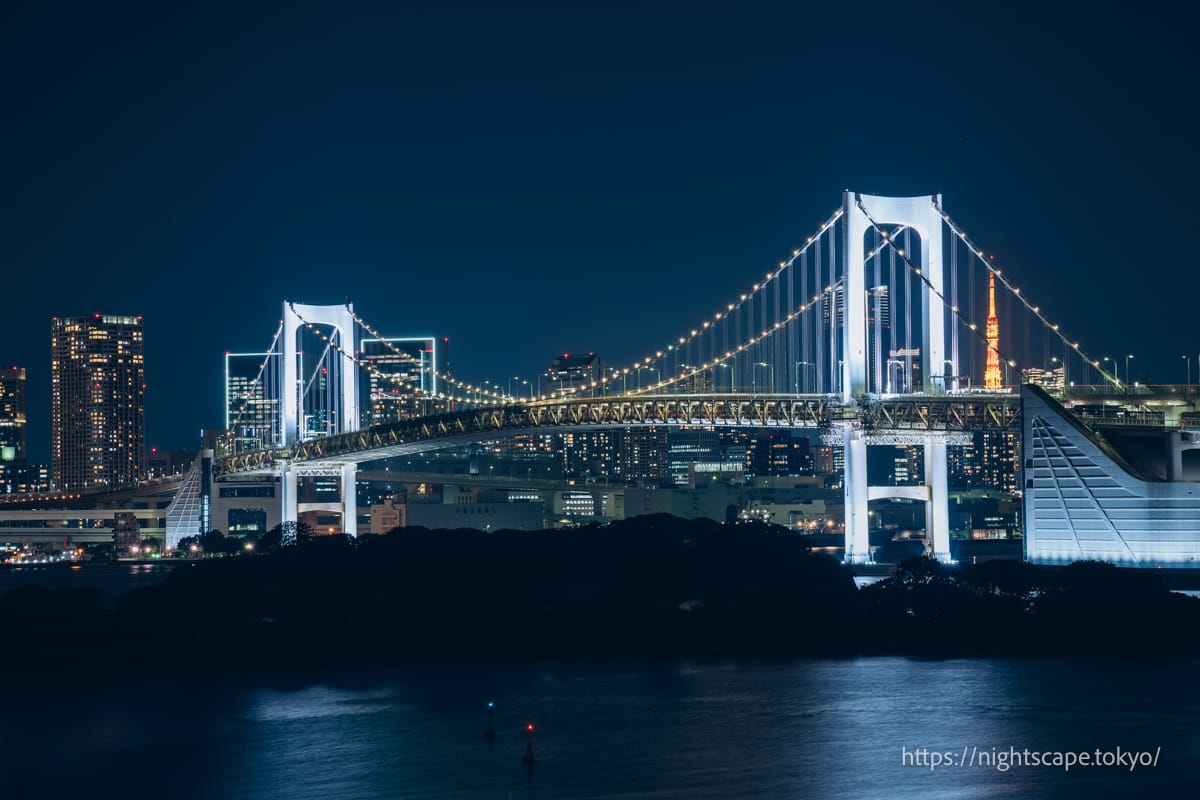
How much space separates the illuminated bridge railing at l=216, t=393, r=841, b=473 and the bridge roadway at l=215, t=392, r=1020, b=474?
2 cm

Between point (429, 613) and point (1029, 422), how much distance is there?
11.6m

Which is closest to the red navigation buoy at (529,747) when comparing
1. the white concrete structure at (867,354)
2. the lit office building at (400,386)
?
the white concrete structure at (867,354)

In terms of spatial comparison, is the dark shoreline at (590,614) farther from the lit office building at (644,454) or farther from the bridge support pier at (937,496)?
the lit office building at (644,454)

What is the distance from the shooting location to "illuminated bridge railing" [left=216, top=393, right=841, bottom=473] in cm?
3850

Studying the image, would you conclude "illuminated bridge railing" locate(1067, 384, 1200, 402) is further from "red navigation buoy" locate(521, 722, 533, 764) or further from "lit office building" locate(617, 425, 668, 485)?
"lit office building" locate(617, 425, 668, 485)

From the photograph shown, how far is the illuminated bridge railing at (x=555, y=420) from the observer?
38.5 metres

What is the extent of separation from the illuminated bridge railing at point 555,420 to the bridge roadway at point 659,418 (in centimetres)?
2

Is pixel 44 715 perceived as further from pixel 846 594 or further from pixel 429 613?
pixel 846 594

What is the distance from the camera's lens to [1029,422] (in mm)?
33531

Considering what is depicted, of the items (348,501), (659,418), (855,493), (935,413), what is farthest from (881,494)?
(348,501)

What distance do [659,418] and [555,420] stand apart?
A: 4074 millimetres

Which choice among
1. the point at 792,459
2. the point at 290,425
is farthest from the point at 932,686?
the point at 792,459

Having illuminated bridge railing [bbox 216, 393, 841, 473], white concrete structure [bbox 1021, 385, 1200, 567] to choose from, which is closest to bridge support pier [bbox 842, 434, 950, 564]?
illuminated bridge railing [bbox 216, 393, 841, 473]

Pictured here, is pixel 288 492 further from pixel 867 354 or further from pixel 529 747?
pixel 529 747
